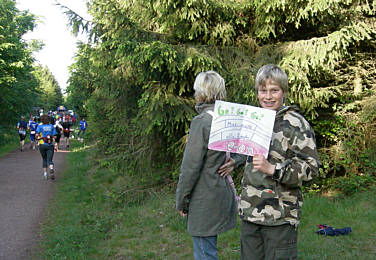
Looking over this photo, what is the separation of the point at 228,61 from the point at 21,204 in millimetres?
5997

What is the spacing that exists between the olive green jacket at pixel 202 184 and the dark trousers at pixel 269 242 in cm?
43

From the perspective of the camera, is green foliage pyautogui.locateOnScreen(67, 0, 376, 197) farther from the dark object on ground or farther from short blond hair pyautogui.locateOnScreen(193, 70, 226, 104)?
short blond hair pyautogui.locateOnScreen(193, 70, 226, 104)

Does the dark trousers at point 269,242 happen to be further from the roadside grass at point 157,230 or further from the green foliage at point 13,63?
the green foliage at point 13,63

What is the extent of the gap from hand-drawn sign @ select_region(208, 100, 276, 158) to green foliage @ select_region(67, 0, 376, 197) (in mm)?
3744

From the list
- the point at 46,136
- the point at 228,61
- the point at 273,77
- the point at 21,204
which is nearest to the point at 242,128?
the point at 273,77

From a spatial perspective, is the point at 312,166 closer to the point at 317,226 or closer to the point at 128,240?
the point at 317,226

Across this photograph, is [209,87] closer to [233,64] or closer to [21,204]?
[233,64]

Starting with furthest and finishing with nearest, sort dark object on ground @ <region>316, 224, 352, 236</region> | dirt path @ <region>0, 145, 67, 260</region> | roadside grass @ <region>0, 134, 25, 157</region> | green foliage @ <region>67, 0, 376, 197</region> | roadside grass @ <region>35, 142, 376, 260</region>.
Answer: roadside grass @ <region>0, 134, 25, 157</region> < green foliage @ <region>67, 0, 376, 197</region> < dirt path @ <region>0, 145, 67, 260</region> < dark object on ground @ <region>316, 224, 352, 236</region> < roadside grass @ <region>35, 142, 376, 260</region>

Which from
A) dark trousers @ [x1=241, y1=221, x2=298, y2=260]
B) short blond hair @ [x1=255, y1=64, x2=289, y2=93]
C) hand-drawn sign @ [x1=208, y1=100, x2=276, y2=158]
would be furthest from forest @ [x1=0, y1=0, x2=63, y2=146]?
dark trousers @ [x1=241, y1=221, x2=298, y2=260]

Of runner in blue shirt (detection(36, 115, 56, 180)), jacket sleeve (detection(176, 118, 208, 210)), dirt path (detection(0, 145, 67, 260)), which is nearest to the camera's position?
jacket sleeve (detection(176, 118, 208, 210))

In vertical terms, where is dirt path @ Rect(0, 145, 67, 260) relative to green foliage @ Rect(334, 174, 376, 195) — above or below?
below

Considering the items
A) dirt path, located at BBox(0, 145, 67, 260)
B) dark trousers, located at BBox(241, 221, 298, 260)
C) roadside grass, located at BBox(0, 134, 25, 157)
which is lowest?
roadside grass, located at BBox(0, 134, 25, 157)

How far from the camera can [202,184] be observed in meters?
2.93

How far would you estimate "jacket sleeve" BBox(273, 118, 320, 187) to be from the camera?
2229 mm
